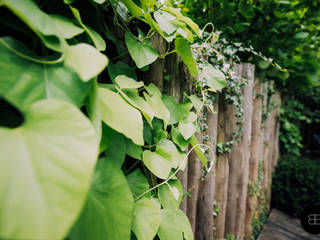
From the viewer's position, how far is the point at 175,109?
97 cm

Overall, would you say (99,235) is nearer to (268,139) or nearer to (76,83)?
(76,83)

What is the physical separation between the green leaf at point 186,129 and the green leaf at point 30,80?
0.57 m

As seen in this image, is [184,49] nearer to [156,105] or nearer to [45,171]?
[156,105]

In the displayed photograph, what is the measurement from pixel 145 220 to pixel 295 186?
312cm

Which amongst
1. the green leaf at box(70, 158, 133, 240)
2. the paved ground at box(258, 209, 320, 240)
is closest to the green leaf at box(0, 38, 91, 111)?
the green leaf at box(70, 158, 133, 240)

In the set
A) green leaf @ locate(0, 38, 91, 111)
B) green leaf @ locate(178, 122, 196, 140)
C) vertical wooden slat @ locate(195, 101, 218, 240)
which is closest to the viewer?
green leaf @ locate(0, 38, 91, 111)

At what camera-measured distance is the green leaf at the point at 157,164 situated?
702mm

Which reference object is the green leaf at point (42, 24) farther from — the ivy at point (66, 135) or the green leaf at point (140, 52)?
the green leaf at point (140, 52)

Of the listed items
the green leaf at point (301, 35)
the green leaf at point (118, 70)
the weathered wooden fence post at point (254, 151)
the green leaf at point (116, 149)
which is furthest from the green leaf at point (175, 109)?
the green leaf at point (301, 35)

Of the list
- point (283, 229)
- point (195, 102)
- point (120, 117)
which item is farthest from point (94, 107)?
point (283, 229)

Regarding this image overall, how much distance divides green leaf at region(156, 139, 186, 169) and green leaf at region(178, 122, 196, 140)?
0.27ft

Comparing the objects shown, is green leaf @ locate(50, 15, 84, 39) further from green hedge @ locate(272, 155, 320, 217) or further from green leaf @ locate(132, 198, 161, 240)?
green hedge @ locate(272, 155, 320, 217)

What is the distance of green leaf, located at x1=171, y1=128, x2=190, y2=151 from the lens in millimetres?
906

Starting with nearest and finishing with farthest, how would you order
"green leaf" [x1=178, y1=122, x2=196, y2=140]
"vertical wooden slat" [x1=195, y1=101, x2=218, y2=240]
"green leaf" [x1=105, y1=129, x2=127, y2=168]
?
"green leaf" [x1=105, y1=129, x2=127, y2=168], "green leaf" [x1=178, y1=122, x2=196, y2=140], "vertical wooden slat" [x1=195, y1=101, x2=218, y2=240]
